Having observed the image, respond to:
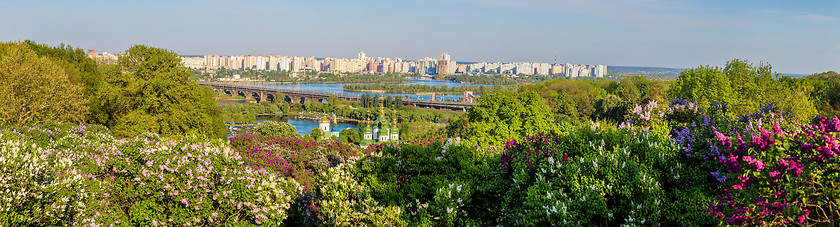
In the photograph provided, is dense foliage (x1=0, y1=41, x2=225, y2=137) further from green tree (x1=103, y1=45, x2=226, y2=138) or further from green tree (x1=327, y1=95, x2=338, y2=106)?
green tree (x1=327, y1=95, x2=338, y2=106)

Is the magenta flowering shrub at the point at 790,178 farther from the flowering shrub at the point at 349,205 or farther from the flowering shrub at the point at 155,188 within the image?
the flowering shrub at the point at 155,188

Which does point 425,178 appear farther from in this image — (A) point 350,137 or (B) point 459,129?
(A) point 350,137

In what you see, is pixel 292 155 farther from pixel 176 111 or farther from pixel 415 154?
pixel 176 111

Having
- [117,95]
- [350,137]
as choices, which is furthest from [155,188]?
[350,137]

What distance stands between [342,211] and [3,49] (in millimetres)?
21247

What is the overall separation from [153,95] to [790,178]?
17.6 meters

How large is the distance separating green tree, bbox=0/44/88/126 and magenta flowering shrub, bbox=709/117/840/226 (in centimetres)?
1674

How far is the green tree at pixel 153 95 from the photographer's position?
57.2 feet

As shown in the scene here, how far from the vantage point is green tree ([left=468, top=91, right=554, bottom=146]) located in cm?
2011

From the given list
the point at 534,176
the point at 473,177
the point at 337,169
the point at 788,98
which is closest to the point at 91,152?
the point at 337,169

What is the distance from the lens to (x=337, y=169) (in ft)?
23.3

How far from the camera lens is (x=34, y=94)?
1555 centimetres

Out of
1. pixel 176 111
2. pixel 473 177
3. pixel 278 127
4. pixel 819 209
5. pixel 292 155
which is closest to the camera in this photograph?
pixel 819 209

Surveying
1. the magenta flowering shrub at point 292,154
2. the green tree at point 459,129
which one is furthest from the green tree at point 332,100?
the magenta flowering shrub at point 292,154
